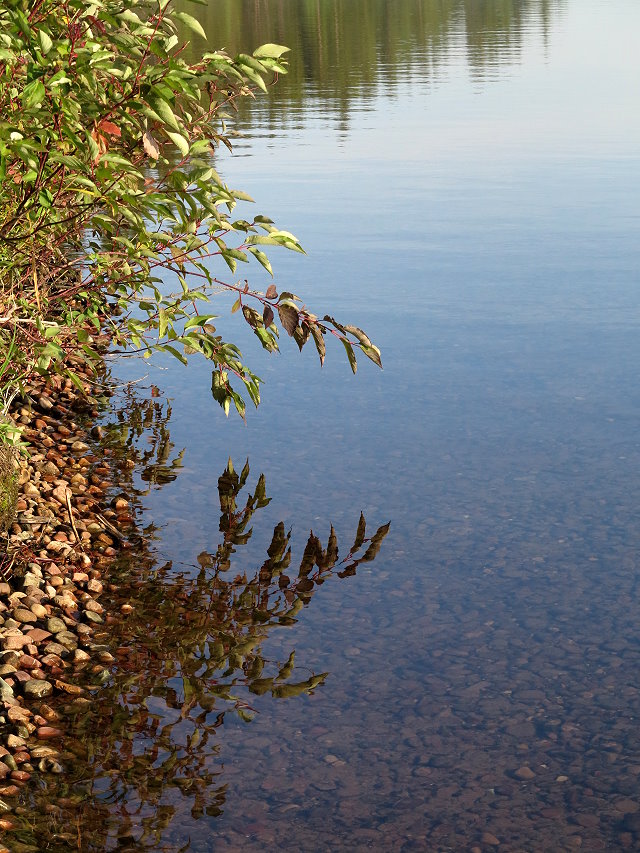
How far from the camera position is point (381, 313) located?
12.3 meters

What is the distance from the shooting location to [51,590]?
6379 millimetres

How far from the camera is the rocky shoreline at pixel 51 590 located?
5328mm

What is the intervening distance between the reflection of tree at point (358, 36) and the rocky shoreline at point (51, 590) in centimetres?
2190

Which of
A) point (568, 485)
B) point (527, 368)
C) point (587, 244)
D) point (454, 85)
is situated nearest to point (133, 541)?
point (568, 485)

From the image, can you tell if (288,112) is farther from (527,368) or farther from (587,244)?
(527,368)

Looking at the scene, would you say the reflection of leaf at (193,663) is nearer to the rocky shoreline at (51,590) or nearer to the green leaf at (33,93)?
the rocky shoreline at (51,590)

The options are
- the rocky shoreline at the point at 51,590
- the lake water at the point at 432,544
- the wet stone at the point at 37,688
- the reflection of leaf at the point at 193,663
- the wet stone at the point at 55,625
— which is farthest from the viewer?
the wet stone at the point at 55,625

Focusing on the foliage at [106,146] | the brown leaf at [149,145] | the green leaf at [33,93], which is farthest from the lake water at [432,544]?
the green leaf at [33,93]

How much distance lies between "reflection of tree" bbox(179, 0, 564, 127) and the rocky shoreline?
71.8ft

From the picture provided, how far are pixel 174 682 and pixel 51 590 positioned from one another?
0.98 metres

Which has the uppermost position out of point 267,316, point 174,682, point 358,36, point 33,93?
point 358,36

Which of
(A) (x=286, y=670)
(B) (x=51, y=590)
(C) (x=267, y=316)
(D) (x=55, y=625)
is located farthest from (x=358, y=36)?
(A) (x=286, y=670)

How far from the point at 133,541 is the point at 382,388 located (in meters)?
3.56

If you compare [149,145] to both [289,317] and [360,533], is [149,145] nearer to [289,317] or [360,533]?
[289,317]
